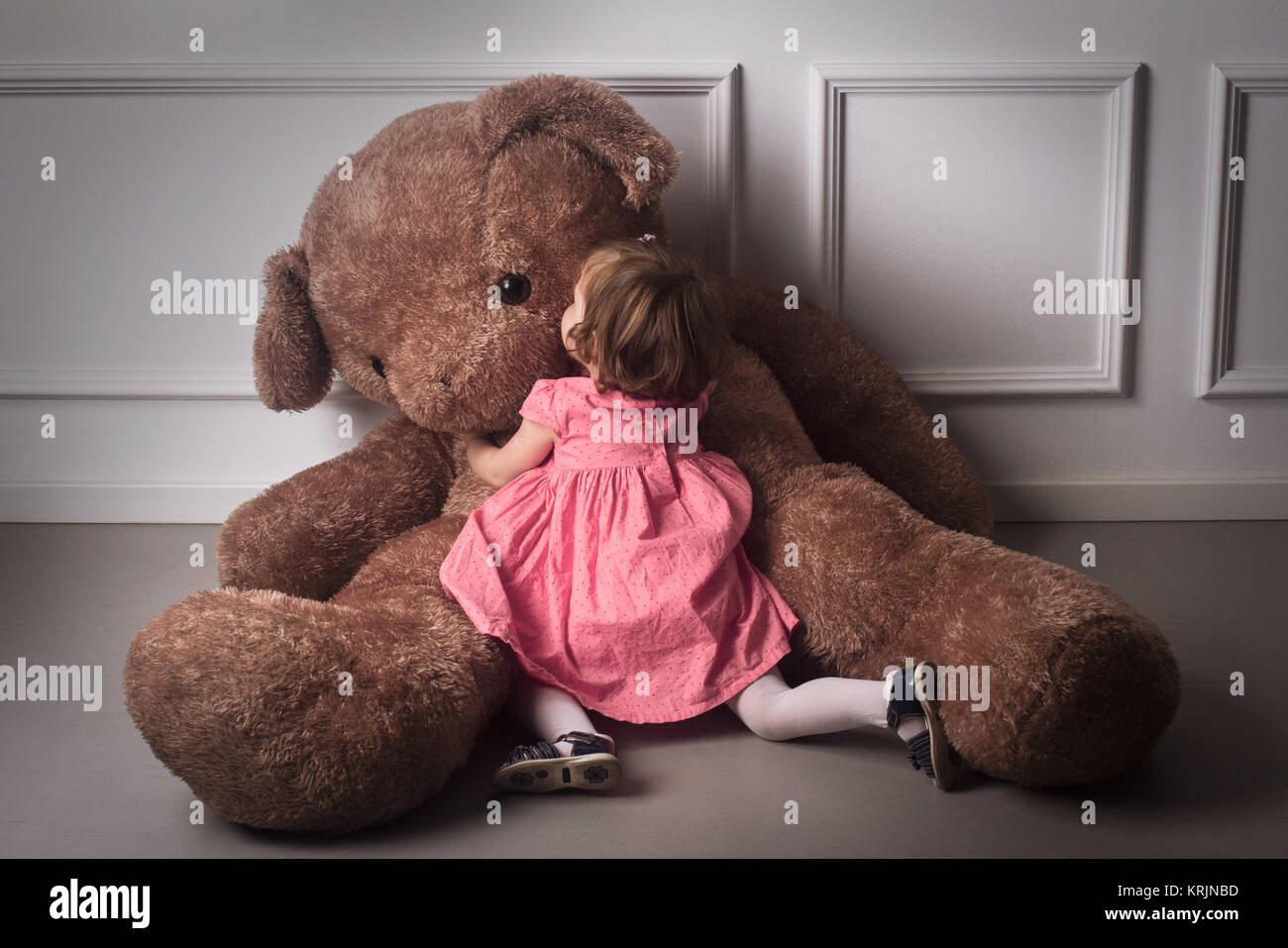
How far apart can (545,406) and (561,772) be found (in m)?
0.43

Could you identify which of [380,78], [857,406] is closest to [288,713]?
[857,406]

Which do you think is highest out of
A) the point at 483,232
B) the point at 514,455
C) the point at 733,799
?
the point at 483,232

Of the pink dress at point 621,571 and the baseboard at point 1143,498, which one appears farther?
the baseboard at point 1143,498

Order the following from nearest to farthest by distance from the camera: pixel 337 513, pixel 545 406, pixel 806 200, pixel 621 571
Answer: pixel 621 571
pixel 545 406
pixel 337 513
pixel 806 200

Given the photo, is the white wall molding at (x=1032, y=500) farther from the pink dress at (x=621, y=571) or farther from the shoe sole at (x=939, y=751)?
the shoe sole at (x=939, y=751)

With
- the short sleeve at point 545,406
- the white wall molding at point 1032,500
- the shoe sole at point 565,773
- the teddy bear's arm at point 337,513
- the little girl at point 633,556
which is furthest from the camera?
the white wall molding at point 1032,500

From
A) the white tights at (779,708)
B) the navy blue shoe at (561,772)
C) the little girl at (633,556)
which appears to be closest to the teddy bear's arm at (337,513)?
the little girl at (633,556)

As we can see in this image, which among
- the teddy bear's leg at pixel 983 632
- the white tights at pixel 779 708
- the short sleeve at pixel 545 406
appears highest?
the short sleeve at pixel 545 406

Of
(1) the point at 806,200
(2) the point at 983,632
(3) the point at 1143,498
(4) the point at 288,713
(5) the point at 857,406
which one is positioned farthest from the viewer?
(3) the point at 1143,498

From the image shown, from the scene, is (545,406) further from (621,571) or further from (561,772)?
(561,772)

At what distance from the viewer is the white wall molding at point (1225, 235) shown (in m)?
1.77

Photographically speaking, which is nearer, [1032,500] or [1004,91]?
[1004,91]

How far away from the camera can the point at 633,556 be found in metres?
1.17

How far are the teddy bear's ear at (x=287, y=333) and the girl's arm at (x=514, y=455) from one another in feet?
0.85
